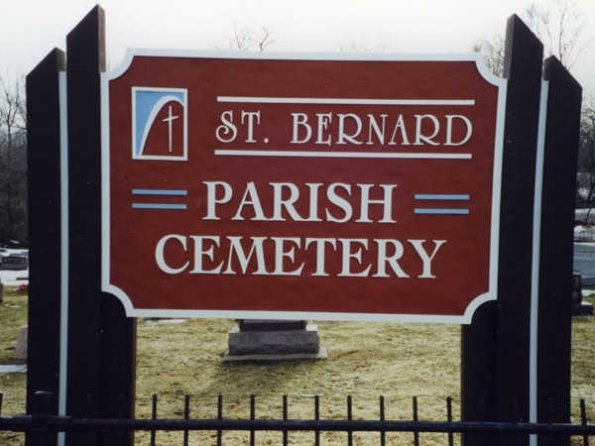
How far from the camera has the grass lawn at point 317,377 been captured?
5.49m

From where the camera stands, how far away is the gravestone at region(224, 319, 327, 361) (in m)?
7.45

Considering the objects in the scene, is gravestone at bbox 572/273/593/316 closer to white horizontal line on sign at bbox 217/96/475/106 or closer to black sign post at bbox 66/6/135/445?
white horizontal line on sign at bbox 217/96/475/106

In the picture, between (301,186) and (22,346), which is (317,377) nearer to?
(22,346)

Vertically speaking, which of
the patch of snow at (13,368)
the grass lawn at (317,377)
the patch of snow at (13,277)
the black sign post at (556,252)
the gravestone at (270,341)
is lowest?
the patch of snow at (13,277)

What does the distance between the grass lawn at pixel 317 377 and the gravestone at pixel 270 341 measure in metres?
0.29

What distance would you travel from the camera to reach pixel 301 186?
2.90 m

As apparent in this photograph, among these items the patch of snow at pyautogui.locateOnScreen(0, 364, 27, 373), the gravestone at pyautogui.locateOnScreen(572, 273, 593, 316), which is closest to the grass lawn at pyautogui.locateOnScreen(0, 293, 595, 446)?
the patch of snow at pyautogui.locateOnScreen(0, 364, 27, 373)

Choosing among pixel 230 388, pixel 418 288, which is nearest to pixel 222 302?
pixel 418 288

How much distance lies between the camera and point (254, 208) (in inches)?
115

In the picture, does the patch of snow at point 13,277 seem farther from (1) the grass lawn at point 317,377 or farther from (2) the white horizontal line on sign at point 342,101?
(2) the white horizontal line on sign at point 342,101

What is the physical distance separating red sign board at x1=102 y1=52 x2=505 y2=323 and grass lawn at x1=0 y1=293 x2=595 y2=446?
98.7 inches

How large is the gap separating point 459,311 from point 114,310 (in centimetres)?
177

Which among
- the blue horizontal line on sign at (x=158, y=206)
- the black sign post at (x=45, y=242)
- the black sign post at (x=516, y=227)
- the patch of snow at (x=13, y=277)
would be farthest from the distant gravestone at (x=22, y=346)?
the patch of snow at (x=13, y=277)

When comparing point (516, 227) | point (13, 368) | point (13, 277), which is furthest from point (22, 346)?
point (13, 277)
